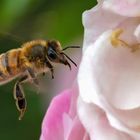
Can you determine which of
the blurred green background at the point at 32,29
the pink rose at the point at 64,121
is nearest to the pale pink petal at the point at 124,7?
the pink rose at the point at 64,121

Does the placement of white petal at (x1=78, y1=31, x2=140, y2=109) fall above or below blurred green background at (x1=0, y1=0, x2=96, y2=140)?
above

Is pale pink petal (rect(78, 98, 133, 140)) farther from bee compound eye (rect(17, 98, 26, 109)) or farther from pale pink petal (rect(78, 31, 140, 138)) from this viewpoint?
bee compound eye (rect(17, 98, 26, 109))

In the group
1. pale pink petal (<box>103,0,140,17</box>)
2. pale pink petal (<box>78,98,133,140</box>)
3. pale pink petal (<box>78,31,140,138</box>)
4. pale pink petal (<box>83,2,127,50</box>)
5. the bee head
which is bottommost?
the bee head

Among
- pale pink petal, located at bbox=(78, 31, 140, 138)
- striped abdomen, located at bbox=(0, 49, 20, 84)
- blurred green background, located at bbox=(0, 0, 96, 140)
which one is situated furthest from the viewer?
blurred green background, located at bbox=(0, 0, 96, 140)

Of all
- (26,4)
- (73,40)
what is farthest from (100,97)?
(26,4)

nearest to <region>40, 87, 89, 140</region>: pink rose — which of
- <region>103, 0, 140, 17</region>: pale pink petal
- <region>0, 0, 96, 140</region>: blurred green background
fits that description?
<region>103, 0, 140, 17</region>: pale pink petal

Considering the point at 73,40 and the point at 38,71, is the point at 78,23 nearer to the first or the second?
the point at 73,40

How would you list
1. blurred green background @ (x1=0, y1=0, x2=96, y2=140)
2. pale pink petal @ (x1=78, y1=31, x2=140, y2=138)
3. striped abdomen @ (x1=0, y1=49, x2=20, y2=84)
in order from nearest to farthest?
1. pale pink petal @ (x1=78, y1=31, x2=140, y2=138)
2. striped abdomen @ (x1=0, y1=49, x2=20, y2=84)
3. blurred green background @ (x1=0, y1=0, x2=96, y2=140)

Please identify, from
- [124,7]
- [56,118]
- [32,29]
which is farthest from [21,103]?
[32,29]

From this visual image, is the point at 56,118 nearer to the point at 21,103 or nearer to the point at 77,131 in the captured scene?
the point at 77,131
